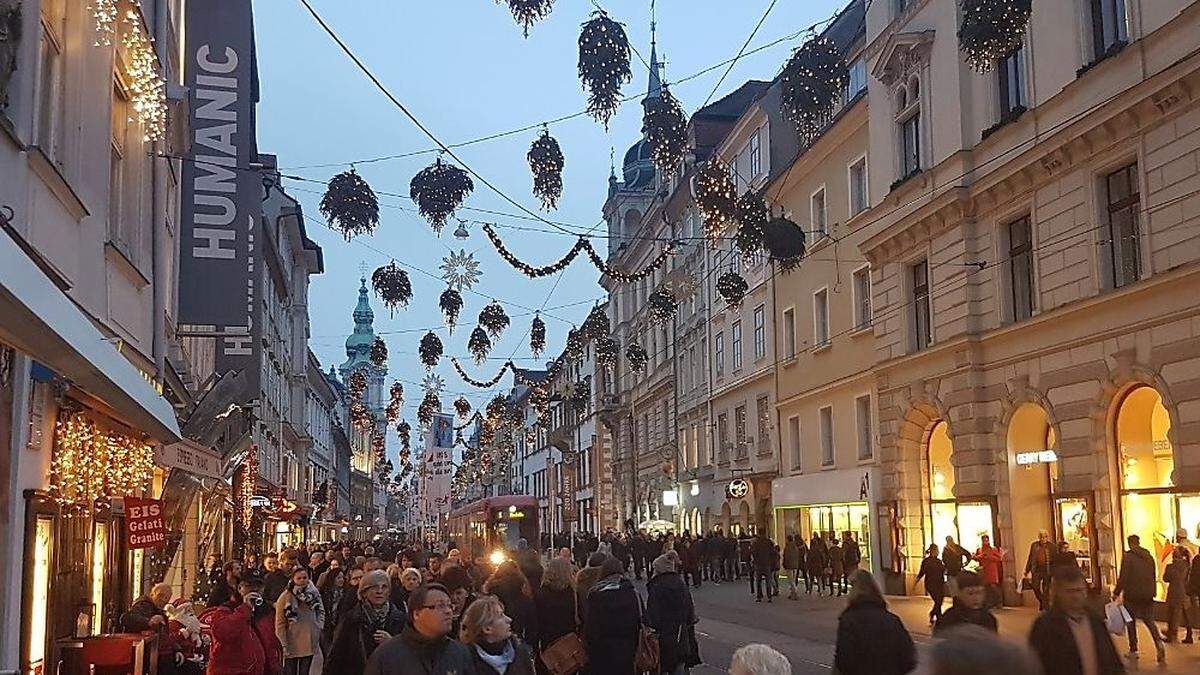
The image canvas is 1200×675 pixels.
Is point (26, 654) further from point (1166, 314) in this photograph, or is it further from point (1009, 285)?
point (1009, 285)

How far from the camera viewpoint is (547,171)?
59.3ft

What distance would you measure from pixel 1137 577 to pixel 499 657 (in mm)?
13512

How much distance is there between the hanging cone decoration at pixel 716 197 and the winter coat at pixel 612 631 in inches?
301

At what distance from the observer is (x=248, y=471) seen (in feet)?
115

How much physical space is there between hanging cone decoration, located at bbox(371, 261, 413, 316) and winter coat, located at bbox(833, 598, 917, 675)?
16451 mm

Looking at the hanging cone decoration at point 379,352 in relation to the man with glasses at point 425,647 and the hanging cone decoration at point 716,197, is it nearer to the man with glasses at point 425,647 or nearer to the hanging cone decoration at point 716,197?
the hanging cone decoration at point 716,197

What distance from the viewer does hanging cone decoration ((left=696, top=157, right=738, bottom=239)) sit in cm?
1734

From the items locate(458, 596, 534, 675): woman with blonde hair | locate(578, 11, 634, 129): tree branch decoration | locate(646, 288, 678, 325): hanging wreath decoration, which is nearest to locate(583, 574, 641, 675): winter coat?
locate(458, 596, 534, 675): woman with blonde hair

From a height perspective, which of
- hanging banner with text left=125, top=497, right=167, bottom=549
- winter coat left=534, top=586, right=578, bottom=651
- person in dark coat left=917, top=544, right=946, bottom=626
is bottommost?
person in dark coat left=917, top=544, right=946, bottom=626

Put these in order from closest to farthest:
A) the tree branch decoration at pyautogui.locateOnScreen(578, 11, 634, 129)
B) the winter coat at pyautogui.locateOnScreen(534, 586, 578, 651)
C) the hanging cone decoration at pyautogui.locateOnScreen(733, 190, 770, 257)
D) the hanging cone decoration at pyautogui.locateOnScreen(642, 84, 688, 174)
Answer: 1. the winter coat at pyautogui.locateOnScreen(534, 586, 578, 651)
2. the tree branch decoration at pyautogui.locateOnScreen(578, 11, 634, 129)
3. the hanging cone decoration at pyautogui.locateOnScreen(642, 84, 688, 174)
4. the hanging cone decoration at pyautogui.locateOnScreen(733, 190, 770, 257)

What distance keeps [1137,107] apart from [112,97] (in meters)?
15.7

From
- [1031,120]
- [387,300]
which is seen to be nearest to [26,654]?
[387,300]

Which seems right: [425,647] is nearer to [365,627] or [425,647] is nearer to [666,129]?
[365,627]

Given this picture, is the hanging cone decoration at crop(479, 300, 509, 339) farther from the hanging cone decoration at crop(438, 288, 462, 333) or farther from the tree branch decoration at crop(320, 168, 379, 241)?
the tree branch decoration at crop(320, 168, 379, 241)
